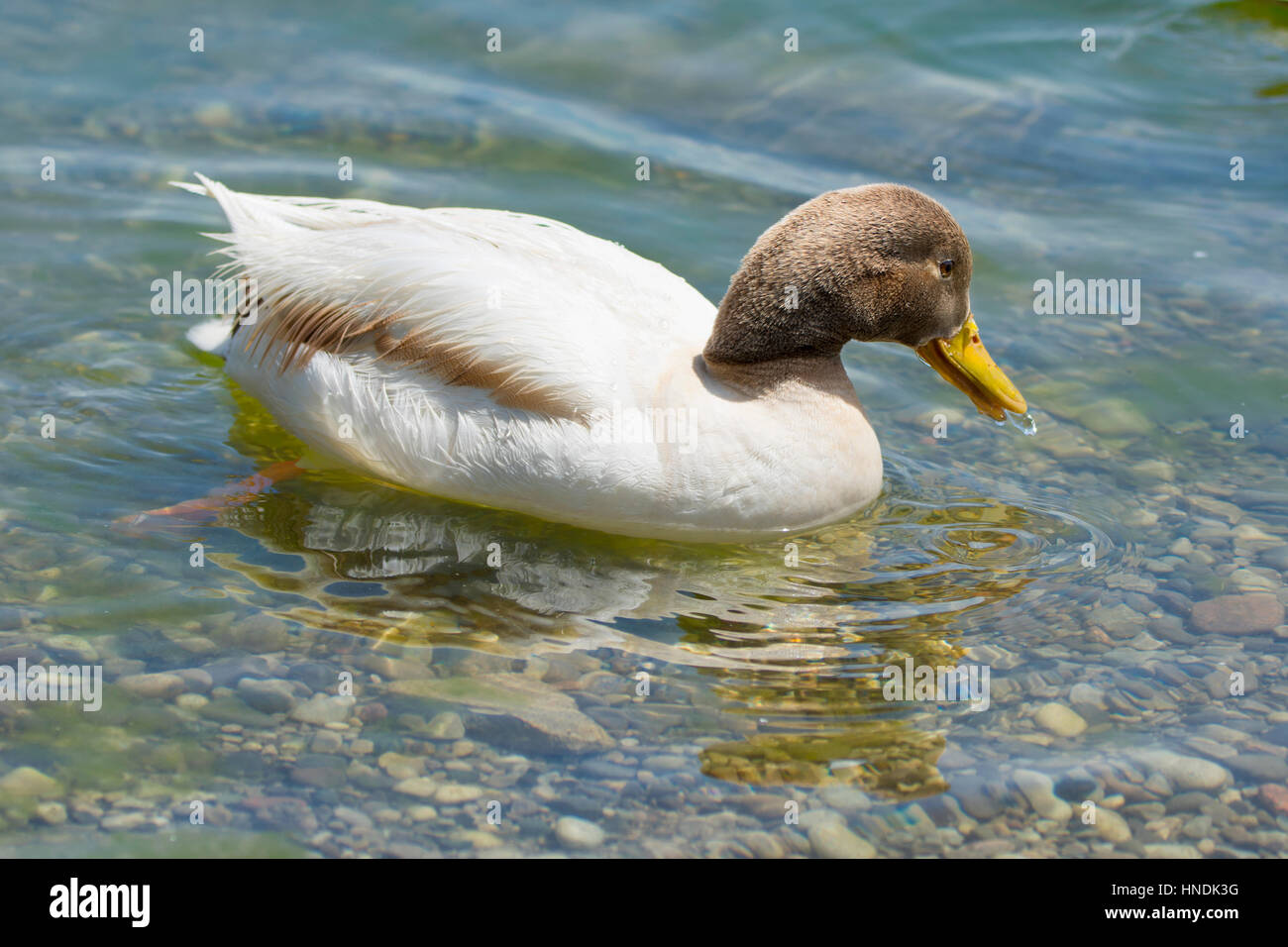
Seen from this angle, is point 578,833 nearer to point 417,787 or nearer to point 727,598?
point 417,787

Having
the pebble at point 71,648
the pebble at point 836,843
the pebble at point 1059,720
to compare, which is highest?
the pebble at point 71,648

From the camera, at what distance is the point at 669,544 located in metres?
6.39

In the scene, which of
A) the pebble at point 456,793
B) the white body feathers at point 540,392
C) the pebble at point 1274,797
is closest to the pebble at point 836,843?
the pebble at point 456,793

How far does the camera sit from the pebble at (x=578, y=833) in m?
4.65

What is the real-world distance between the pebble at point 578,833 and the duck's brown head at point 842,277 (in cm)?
230

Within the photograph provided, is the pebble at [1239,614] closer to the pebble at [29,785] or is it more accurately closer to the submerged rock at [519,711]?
the submerged rock at [519,711]

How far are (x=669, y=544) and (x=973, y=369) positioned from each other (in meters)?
1.68

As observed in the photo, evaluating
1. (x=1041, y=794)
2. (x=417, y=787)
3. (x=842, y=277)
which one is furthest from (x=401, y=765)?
Answer: (x=842, y=277)

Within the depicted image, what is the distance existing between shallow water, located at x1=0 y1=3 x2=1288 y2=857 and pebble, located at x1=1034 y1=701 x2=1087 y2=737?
0.05ft

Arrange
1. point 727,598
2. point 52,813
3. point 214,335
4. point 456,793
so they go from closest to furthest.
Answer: point 52,813 → point 456,793 → point 727,598 → point 214,335

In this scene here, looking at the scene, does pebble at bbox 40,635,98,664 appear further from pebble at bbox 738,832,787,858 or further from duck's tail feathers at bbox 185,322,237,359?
pebble at bbox 738,832,787,858

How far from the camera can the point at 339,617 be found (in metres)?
5.78

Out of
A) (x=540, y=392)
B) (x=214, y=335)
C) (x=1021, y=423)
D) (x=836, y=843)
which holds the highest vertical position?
(x=214, y=335)
